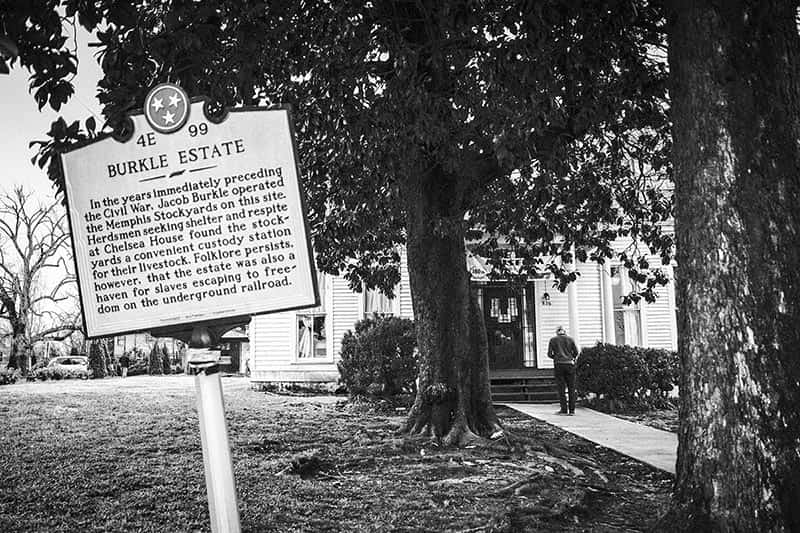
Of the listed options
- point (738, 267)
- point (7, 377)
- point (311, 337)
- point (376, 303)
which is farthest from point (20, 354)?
point (738, 267)

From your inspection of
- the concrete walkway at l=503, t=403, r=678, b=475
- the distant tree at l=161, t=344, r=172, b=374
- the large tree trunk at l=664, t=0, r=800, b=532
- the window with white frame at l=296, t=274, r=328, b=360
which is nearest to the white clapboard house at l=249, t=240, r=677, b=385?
the window with white frame at l=296, t=274, r=328, b=360

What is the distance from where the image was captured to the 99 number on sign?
3.02 m

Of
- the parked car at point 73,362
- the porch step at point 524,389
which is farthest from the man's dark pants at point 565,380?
the parked car at point 73,362

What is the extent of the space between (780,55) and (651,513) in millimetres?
4269

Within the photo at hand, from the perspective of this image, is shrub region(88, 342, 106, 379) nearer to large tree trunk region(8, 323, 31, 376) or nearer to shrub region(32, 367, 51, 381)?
shrub region(32, 367, 51, 381)

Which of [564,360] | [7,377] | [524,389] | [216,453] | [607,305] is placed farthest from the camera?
[7,377]

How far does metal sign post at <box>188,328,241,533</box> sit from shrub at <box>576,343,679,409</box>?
14.4 m

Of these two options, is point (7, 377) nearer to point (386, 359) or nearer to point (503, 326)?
point (386, 359)

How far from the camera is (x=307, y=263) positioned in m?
3.00

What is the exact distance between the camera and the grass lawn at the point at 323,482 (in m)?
5.80

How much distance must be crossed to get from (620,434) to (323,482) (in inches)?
264

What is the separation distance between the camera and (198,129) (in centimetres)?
302

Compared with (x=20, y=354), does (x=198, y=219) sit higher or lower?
higher

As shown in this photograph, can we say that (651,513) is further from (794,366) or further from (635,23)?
(635,23)
